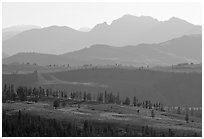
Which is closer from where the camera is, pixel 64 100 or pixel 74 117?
pixel 74 117

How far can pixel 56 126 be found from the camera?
97.3 metres

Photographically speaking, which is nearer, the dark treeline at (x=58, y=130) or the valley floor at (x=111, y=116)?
the dark treeline at (x=58, y=130)

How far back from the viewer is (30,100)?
172 meters

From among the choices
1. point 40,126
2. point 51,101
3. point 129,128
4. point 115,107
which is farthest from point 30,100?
point 40,126

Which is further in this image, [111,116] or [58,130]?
[111,116]

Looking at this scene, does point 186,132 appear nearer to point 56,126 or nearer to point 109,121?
point 109,121

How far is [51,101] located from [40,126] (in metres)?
80.5

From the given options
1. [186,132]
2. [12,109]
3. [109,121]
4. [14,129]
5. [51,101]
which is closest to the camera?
[14,129]

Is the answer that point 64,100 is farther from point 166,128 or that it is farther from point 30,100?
point 166,128

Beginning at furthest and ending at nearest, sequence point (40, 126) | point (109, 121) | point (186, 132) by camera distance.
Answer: point (109, 121) → point (186, 132) → point (40, 126)

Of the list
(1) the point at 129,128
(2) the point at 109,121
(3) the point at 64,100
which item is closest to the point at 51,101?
(3) the point at 64,100

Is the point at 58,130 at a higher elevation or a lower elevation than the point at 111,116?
higher

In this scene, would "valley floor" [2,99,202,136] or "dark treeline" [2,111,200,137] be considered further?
"valley floor" [2,99,202,136]

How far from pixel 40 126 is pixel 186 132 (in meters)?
36.7
